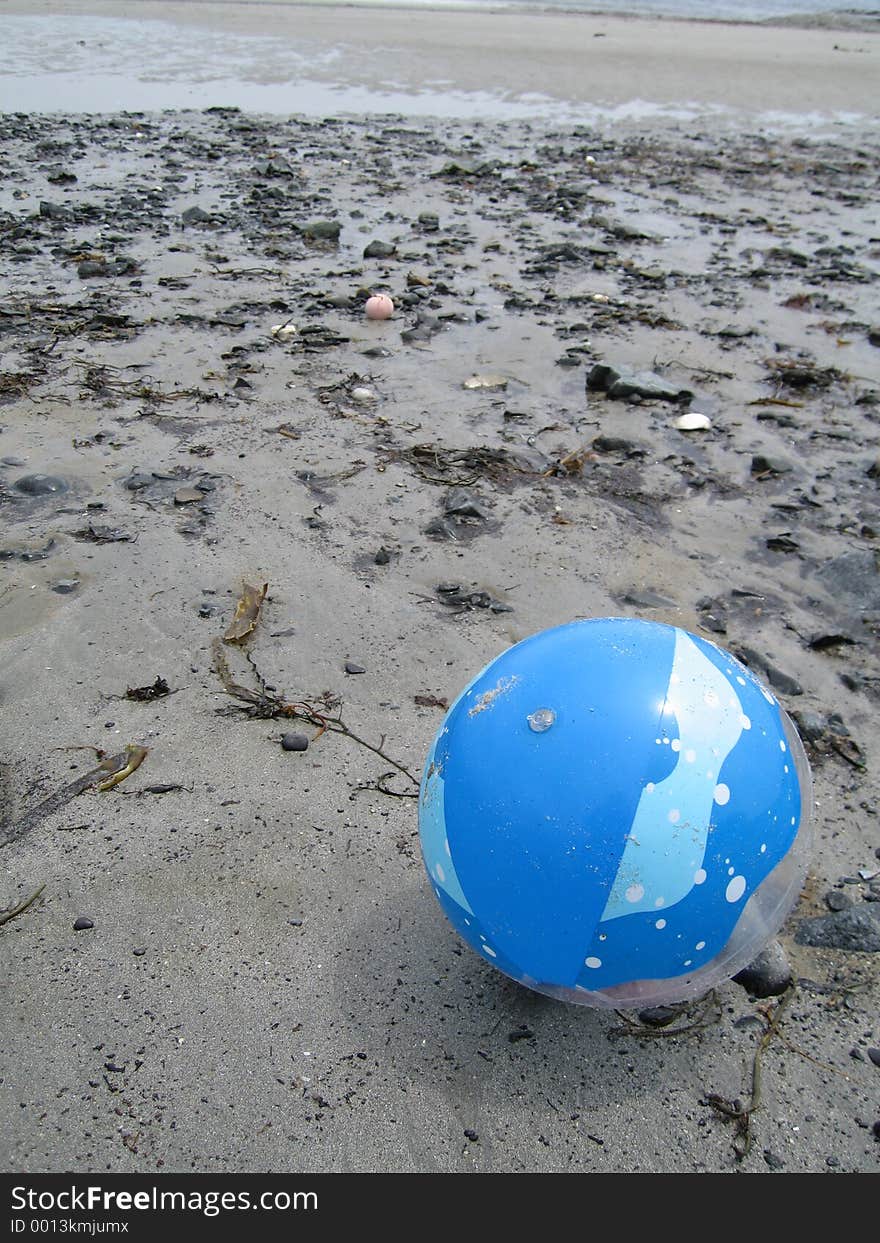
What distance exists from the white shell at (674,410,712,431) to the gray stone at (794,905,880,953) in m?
3.48

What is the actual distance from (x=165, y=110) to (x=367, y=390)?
11517mm

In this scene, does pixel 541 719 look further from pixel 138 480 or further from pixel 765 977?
pixel 138 480

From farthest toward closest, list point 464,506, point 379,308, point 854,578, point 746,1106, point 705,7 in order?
point 705,7 → point 379,308 → point 464,506 → point 854,578 → point 746,1106

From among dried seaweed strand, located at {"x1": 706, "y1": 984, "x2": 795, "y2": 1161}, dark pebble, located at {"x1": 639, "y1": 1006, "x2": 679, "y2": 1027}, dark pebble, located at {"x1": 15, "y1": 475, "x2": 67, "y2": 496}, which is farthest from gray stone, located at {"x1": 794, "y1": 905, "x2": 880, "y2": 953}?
dark pebble, located at {"x1": 15, "y1": 475, "x2": 67, "y2": 496}

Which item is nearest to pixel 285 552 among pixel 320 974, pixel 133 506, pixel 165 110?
pixel 133 506

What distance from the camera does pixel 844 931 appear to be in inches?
114

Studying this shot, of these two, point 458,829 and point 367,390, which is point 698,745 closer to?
point 458,829

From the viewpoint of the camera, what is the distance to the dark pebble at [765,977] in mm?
2711

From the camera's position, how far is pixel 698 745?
7.23 feet

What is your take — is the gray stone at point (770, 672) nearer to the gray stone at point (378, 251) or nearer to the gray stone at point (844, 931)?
the gray stone at point (844, 931)

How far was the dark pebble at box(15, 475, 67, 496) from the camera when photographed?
4902 millimetres

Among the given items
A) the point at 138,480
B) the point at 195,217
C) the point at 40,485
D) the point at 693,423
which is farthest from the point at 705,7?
the point at 40,485

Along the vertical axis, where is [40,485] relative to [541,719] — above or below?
below

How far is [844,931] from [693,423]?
11.8ft
